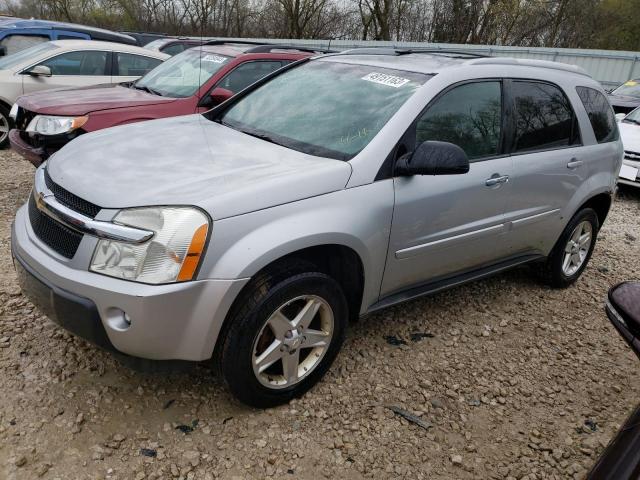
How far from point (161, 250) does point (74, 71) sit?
650 centimetres

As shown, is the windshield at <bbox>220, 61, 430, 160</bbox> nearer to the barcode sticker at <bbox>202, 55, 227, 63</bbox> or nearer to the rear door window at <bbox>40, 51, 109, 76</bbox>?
the barcode sticker at <bbox>202, 55, 227, 63</bbox>

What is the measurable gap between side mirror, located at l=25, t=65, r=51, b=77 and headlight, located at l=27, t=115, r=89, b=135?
2.49 m

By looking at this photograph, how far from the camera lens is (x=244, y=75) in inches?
239

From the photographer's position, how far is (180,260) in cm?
217

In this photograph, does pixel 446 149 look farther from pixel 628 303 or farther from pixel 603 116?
pixel 603 116

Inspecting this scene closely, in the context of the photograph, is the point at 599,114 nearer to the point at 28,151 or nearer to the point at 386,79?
the point at 386,79

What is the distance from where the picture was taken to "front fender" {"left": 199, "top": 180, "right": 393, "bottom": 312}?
7.38ft

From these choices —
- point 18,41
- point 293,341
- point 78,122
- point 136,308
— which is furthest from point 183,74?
point 18,41

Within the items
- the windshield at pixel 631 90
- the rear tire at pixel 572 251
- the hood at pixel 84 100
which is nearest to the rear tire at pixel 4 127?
the hood at pixel 84 100

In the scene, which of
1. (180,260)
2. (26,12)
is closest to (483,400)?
(180,260)

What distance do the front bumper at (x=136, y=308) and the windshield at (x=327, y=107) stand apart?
3.42 ft

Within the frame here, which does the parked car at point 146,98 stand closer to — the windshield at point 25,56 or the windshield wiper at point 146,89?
the windshield wiper at point 146,89

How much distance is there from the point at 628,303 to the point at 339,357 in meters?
1.85

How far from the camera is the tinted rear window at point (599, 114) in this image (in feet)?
13.4
